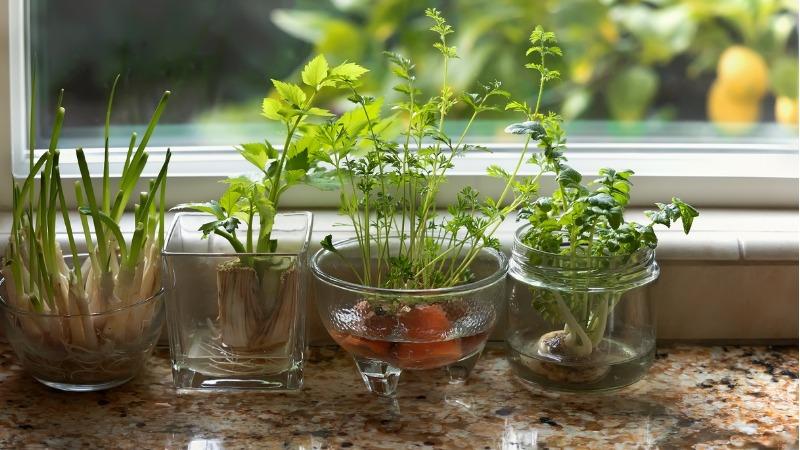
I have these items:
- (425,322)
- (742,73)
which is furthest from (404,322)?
(742,73)

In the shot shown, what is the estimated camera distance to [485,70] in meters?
1.44

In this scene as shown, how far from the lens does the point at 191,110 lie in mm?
1410

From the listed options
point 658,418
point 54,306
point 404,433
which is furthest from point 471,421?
point 54,306

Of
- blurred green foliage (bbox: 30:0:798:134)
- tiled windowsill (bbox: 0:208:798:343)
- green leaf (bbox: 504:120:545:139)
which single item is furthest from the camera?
blurred green foliage (bbox: 30:0:798:134)

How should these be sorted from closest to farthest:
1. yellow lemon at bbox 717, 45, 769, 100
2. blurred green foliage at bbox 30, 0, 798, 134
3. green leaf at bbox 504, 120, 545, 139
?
green leaf at bbox 504, 120, 545, 139 → blurred green foliage at bbox 30, 0, 798, 134 → yellow lemon at bbox 717, 45, 769, 100

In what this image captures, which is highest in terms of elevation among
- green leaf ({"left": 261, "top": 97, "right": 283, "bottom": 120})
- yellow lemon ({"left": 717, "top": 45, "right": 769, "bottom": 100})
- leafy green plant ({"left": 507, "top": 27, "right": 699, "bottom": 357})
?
yellow lemon ({"left": 717, "top": 45, "right": 769, "bottom": 100})

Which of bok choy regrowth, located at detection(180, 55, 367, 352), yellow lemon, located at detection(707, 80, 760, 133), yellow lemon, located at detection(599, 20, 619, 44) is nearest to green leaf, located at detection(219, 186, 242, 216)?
bok choy regrowth, located at detection(180, 55, 367, 352)

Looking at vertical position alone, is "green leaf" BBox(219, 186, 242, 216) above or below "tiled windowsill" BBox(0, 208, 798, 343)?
above

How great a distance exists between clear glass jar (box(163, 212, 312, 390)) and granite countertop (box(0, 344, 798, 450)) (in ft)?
0.08

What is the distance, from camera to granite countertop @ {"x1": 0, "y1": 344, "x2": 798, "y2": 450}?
1077 millimetres

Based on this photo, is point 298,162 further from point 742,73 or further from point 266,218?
point 742,73

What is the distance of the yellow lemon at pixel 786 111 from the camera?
1.50m

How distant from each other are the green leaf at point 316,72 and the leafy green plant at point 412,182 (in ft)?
0.10

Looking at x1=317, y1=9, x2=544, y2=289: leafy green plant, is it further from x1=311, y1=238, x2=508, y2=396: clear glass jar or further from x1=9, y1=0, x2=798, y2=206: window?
x1=9, y1=0, x2=798, y2=206: window
